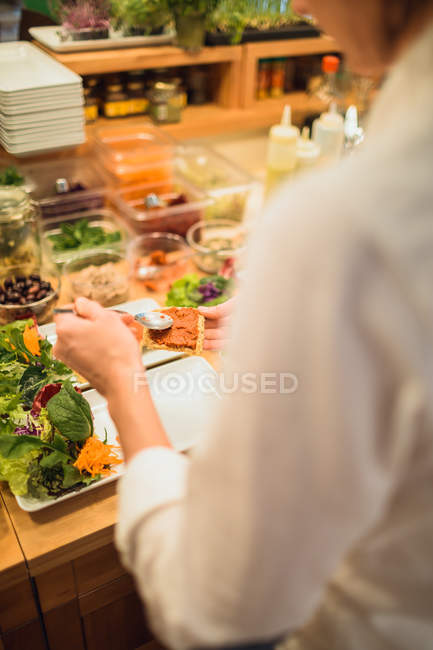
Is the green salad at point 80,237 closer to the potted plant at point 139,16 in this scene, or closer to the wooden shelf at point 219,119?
the wooden shelf at point 219,119

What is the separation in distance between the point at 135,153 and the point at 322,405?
1.62 m

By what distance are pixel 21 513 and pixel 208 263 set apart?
3.10ft

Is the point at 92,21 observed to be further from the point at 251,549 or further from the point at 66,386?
the point at 251,549

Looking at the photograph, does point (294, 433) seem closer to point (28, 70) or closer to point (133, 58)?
point (28, 70)

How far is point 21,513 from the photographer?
0.97 meters

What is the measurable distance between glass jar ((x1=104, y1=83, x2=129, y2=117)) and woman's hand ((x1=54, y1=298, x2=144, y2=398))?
1274 mm

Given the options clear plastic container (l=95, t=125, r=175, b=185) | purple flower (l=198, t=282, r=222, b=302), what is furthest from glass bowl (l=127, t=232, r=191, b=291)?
clear plastic container (l=95, t=125, r=175, b=185)

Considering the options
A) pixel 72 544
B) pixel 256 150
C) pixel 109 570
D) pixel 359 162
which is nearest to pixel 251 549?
pixel 359 162

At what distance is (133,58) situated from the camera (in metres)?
1.64

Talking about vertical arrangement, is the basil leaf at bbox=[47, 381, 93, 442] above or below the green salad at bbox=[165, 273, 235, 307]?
above

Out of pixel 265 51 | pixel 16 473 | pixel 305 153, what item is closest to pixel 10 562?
pixel 16 473

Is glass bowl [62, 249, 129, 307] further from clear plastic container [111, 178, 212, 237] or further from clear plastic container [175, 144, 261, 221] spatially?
clear plastic container [175, 144, 261, 221]

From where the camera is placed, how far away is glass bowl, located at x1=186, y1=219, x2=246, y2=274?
165 cm

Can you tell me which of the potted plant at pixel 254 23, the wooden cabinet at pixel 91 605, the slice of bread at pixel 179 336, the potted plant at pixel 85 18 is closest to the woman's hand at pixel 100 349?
the slice of bread at pixel 179 336
